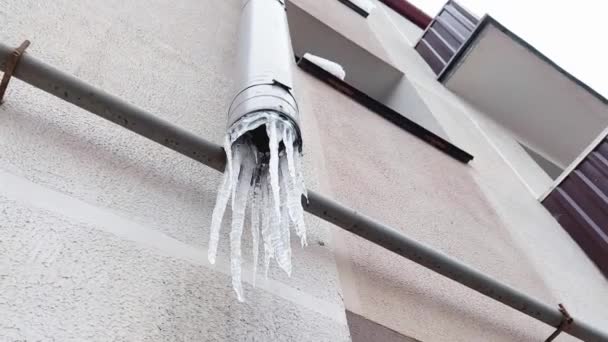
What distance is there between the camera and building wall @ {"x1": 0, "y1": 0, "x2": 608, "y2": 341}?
28.0 inches

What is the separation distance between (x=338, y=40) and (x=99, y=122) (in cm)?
302

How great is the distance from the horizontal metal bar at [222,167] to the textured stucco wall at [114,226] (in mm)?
90

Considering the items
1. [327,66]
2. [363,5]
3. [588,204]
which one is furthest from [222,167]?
[363,5]

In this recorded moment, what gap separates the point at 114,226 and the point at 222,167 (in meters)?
0.26

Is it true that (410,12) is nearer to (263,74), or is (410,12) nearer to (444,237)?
(444,237)

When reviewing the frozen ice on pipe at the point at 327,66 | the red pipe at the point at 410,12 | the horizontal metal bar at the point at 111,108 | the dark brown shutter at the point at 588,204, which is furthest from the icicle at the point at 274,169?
the red pipe at the point at 410,12

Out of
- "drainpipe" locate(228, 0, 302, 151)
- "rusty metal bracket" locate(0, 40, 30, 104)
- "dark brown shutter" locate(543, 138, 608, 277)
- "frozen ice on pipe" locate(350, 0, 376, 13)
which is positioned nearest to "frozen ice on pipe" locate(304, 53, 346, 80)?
"drainpipe" locate(228, 0, 302, 151)

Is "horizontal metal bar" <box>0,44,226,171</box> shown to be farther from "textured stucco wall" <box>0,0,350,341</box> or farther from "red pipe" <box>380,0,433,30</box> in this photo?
"red pipe" <box>380,0,433,30</box>

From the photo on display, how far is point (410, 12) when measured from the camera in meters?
7.51

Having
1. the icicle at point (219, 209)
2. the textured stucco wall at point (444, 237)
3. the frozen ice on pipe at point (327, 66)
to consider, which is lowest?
the textured stucco wall at point (444, 237)

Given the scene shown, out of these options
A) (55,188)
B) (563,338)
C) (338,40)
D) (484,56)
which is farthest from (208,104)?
(484,56)

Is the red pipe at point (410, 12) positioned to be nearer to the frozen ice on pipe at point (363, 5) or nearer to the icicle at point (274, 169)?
the frozen ice on pipe at point (363, 5)

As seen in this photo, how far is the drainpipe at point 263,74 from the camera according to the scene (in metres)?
0.88

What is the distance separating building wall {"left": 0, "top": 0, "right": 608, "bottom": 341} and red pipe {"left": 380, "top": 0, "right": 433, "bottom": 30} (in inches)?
231
